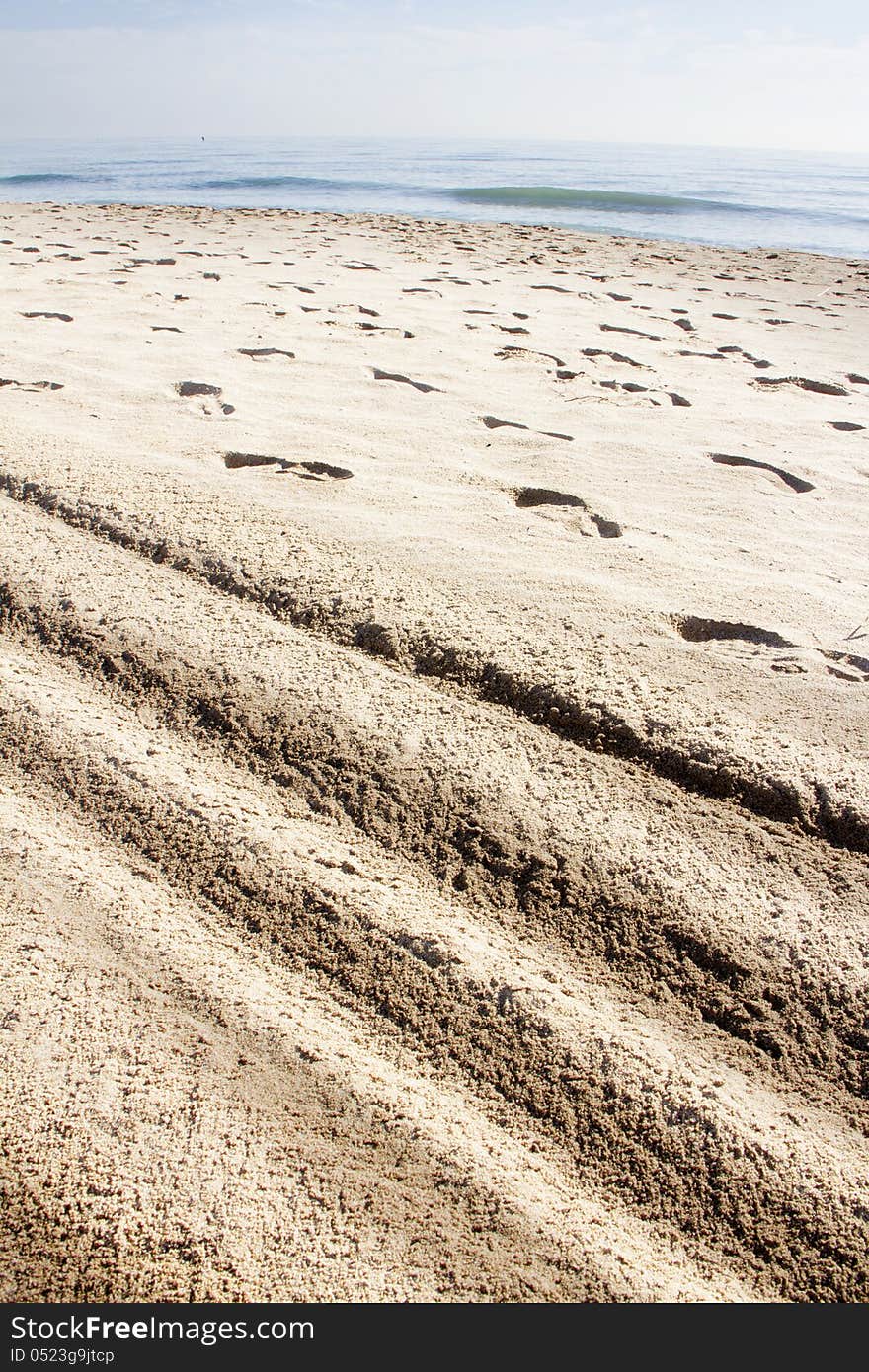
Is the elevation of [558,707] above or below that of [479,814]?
above

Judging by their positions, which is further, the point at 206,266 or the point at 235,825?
the point at 206,266

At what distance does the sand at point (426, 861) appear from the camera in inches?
44.4

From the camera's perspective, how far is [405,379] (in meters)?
3.86

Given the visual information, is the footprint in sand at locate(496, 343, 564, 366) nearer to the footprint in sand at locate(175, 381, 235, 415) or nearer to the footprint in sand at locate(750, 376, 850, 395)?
the footprint in sand at locate(750, 376, 850, 395)

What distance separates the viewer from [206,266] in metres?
7.42

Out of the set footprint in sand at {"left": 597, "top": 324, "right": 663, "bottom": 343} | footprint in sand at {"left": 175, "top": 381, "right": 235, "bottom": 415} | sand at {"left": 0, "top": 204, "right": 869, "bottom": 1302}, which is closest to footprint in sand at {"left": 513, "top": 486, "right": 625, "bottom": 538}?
sand at {"left": 0, "top": 204, "right": 869, "bottom": 1302}

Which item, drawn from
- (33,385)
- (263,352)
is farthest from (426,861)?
(263,352)

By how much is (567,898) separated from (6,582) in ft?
5.24

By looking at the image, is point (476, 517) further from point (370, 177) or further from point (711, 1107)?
point (370, 177)

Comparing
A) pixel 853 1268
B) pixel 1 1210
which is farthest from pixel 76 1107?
pixel 853 1268

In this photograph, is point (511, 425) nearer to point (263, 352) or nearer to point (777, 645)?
point (263, 352)

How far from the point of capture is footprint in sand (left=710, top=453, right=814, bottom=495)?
3.02m

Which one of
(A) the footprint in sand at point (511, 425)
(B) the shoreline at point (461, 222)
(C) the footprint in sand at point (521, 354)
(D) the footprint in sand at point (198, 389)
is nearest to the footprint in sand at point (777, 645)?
(A) the footprint in sand at point (511, 425)

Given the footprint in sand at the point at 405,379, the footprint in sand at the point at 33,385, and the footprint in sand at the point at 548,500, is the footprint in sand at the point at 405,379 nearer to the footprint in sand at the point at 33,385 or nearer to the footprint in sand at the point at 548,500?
the footprint in sand at the point at 548,500
